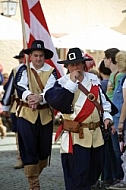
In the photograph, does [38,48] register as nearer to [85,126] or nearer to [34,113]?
[34,113]

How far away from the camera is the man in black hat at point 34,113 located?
6.65 meters

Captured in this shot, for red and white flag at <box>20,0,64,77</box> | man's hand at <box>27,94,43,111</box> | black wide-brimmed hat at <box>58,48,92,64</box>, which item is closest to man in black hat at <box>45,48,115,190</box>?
black wide-brimmed hat at <box>58,48,92,64</box>

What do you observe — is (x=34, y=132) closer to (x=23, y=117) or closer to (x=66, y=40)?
(x=23, y=117)

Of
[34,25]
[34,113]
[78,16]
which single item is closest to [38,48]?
[34,25]

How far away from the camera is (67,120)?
569 cm

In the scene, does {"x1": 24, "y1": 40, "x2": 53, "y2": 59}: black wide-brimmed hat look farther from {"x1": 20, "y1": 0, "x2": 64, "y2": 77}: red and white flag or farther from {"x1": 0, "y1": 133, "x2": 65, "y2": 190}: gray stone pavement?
{"x1": 0, "y1": 133, "x2": 65, "y2": 190}: gray stone pavement

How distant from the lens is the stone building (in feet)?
63.9

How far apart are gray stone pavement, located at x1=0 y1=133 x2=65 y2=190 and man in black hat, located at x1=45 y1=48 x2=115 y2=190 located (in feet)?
5.04

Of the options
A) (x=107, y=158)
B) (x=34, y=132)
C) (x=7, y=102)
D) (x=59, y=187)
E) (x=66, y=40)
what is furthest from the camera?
(x=66, y=40)

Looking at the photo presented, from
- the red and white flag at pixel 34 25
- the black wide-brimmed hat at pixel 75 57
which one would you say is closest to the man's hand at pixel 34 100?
the red and white flag at pixel 34 25

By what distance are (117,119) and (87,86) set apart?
1674mm

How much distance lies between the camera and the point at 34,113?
263 inches

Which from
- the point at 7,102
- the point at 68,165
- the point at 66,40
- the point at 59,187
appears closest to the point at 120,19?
the point at 66,40

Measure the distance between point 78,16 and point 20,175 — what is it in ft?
42.7
